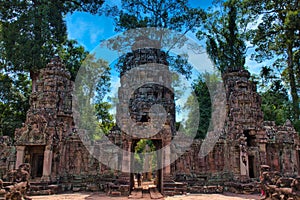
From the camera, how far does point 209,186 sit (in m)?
13.0

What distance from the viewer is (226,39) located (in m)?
22.8

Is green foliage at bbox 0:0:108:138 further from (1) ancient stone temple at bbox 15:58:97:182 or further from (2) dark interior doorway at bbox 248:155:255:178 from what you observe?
(2) dark interior doorway at bbox 248:155:255:178

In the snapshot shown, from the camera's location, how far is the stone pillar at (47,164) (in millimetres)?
12523

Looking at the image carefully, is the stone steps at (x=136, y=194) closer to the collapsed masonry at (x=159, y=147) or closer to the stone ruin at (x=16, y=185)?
the collapsed masonry at (x=159, y=147)

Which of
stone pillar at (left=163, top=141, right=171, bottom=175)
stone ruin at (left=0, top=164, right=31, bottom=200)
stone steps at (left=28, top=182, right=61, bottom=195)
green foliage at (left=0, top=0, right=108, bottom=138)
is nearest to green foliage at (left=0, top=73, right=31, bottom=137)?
green foliage at (left=0, top=0, right=108, bottom=138)

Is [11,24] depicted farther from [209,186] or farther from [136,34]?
[209,186]

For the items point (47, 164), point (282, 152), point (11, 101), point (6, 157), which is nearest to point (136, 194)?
point (47, 164)

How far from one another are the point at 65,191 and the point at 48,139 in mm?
2724

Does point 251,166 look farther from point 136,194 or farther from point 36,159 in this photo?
point 36,159

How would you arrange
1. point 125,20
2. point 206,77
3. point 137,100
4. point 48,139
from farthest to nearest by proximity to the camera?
1. point 206,77
2. point 125,20
3. point 137,100
4. point 48,139

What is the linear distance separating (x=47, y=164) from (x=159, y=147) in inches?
217

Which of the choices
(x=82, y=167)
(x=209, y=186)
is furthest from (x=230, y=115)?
(x=82, y=167)

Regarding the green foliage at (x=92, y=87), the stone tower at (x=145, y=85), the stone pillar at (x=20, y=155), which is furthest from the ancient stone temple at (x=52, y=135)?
the green foliage at (x=92, y=87)

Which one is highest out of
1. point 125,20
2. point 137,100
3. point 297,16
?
point 125,20
